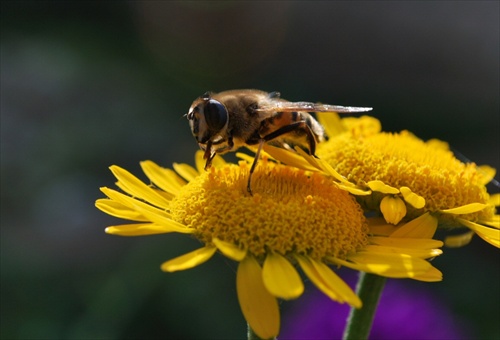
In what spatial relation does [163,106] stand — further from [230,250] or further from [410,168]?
[230,250]

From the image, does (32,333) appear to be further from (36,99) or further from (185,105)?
(185,105)

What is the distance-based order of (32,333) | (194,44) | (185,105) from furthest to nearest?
(194,44), (185,105), (32,333)

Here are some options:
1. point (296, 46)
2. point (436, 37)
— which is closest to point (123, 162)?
point (296, 46)

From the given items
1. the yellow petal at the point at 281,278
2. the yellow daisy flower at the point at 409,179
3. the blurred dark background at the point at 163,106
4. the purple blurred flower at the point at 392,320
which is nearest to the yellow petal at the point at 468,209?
the yellow daisy flower at the point at 409,179

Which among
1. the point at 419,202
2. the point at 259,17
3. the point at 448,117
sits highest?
the point at 259,17

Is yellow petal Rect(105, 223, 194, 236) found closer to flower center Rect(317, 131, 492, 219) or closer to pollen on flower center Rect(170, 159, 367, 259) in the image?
pollen on flower center Rect(170, 159, 367, 259)

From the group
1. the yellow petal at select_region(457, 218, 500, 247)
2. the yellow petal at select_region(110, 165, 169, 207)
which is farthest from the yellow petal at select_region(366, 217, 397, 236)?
the yellow petal at select_region(110, 165, 169, 207)

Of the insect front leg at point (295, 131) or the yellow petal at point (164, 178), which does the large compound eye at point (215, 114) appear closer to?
the insect front leg at point (295, 131)

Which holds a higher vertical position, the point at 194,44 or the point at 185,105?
the point at 194,44
